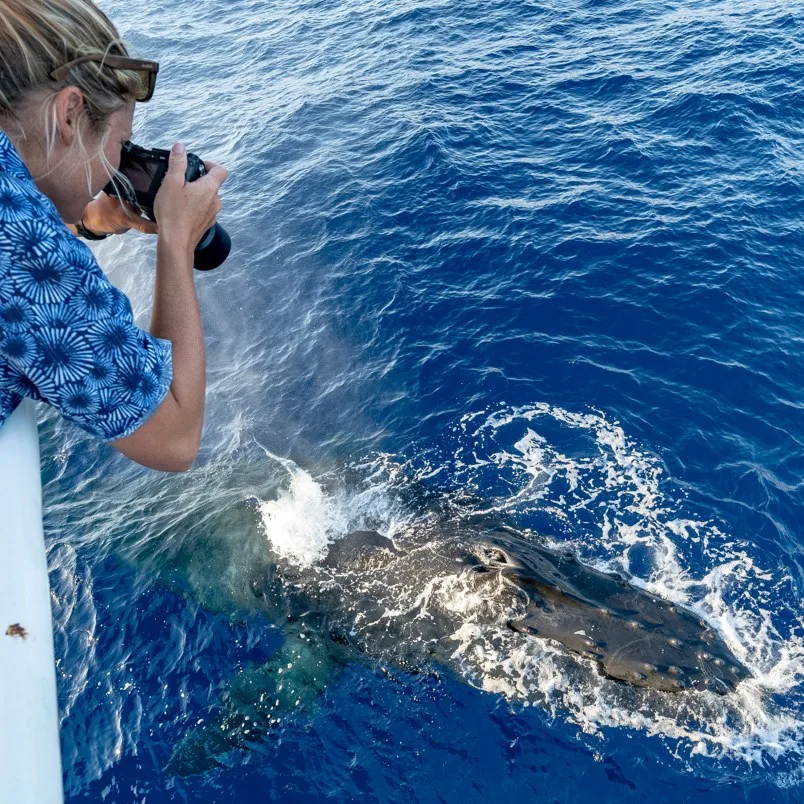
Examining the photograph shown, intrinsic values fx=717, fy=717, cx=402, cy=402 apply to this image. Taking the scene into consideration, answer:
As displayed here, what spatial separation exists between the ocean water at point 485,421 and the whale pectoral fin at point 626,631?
0.35 m

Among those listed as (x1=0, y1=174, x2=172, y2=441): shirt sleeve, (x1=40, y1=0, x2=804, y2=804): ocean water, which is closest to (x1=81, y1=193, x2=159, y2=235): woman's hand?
(x1=0, y1=174, x2=172, y2=441): shirt sleeve

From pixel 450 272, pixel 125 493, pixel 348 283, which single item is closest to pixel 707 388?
pixel 450 272

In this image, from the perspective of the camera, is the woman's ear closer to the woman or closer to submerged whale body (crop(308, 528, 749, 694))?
the woman

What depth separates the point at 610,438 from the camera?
13430 millimetres

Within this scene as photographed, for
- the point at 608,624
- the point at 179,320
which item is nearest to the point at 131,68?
the point at 179,320

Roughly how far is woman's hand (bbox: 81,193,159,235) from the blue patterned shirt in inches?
45.8

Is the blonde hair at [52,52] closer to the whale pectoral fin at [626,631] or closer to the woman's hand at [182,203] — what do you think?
the woman's hand at [182,203]

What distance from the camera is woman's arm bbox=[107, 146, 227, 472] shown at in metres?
2.73

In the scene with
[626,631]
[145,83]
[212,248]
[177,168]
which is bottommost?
[626,631]

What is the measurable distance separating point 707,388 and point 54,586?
12542 millimetres

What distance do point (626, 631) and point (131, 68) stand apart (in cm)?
930

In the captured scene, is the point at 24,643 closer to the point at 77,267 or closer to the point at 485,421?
the point at 77,267

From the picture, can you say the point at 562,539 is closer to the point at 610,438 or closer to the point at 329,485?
the point at 610,438

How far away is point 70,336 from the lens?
7.80 feet
